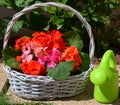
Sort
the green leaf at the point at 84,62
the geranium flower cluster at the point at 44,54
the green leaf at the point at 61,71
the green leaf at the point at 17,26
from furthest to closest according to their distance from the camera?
the green leaf at the point at 17,26 → the green leaf at the point at 84,62 → the geranium flower cluster at the point at 44,54 → the green leaf at the point at 61,71

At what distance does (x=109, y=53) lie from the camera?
301 centimetres

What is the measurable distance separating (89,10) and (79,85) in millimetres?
1085

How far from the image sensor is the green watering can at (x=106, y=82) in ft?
9.61

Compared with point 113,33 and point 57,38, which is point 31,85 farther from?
point 113,33

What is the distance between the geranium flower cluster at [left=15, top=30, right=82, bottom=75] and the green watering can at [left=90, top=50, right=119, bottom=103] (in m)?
0.19

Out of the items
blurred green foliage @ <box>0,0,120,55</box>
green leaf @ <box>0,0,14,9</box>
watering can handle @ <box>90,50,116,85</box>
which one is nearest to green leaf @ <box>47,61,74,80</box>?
watering can handle @ <box>90,50,116,85</box>

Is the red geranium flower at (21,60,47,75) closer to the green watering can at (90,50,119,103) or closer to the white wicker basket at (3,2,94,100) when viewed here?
the white wicker basket at (3,2,94,100)

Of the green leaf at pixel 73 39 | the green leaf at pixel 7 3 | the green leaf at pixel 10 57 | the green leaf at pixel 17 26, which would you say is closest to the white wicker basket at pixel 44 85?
the green leaf at pixel 10 57

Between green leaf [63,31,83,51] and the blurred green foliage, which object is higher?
green leaf [63,31,83,51]

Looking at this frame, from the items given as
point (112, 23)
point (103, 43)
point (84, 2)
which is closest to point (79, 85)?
point (103, 43)

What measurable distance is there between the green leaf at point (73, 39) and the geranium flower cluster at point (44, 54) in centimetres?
12

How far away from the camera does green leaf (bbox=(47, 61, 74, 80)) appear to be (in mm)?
2871

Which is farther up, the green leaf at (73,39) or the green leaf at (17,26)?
the green leaf at (73,39)

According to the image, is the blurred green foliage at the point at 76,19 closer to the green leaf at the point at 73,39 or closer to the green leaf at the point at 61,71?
the green leaf at the point at 73,39
